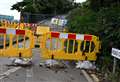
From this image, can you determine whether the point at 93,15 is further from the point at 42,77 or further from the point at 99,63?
the point at 42,77

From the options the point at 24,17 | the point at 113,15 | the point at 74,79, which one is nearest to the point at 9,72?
the point at 74,79

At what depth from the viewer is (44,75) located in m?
13.3

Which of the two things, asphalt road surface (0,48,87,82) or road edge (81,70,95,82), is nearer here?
asphalt road surface (0,48,87,82)

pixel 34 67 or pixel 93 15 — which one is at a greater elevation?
pixel 93 15

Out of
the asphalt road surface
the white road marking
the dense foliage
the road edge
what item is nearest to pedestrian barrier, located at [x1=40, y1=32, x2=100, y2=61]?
the dense foliage

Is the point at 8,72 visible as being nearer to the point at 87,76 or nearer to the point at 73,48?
the point at 87,76

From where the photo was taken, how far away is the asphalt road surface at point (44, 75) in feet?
40.3

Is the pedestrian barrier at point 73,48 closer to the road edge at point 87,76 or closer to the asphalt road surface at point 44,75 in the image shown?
the asphalt road surface at point 44,75

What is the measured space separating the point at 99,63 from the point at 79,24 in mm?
4169

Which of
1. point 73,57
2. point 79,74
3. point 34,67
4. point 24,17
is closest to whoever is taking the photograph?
point 79,74

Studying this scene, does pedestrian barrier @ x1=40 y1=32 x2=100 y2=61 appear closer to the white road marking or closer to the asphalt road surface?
the asphalt road surface

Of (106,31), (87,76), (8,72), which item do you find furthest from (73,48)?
(8,72)

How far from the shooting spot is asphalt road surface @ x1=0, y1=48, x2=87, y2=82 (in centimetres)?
1230

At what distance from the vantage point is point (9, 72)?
13.4 m
